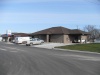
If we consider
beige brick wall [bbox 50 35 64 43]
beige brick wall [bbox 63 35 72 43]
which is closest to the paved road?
beige brick wall [bbox 63 35 72 43]

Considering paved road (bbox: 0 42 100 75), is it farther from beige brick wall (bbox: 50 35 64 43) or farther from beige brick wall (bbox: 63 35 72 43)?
beige brick wall (bbox: 50 35 64 43)

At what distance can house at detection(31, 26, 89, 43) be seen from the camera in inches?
2717

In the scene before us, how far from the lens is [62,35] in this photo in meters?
68.8

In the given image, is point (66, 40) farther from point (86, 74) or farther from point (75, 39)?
point (86, 74)

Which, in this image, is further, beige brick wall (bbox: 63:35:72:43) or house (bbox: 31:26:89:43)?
house (bbox: 31:26:89:43)

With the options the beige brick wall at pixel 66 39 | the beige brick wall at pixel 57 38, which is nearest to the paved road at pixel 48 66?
the beige brick wall at pixel 66 39

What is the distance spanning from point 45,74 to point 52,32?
198ft

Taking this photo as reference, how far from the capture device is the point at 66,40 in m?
69.2

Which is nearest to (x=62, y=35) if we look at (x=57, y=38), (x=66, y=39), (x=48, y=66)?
(x=66, y=39)

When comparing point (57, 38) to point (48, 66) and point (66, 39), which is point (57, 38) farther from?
point (48, 66)

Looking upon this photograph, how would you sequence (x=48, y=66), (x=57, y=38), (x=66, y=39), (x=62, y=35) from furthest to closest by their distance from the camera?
(x=57, y=38) < (x=66, y=39) < (x=62, y=35) < (x=48, y=66)

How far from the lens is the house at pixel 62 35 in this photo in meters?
69.0

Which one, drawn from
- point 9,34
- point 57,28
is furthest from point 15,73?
point 9,34

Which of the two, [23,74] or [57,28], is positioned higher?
[57,28]
